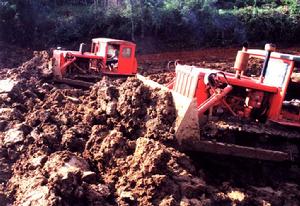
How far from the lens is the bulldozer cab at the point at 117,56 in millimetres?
15445

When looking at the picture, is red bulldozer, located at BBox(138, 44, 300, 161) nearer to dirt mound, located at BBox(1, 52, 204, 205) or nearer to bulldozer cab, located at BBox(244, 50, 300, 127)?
bulldozer cab, located at BBox(244, 50, 300, 127)

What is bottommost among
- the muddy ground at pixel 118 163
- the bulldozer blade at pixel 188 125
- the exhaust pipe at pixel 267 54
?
the muddy ground at pixel 118 163

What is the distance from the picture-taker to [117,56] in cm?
1559

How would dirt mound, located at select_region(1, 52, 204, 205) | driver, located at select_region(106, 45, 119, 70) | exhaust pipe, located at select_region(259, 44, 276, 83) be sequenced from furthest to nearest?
driver, located at select_region(106, 45, 119, 70)
exhaust pipe, located at select_region(259, 44, 276, 83)
dirt mound, located at select_region(1, 52, 204, 205)

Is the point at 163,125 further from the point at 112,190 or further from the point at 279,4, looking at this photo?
the point at 279,4

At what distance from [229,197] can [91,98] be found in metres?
4.32

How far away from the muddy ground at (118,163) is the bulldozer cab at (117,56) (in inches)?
205

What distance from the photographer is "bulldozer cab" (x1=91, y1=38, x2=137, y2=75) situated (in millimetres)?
15445

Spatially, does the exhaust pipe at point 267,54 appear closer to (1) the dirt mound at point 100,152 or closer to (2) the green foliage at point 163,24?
(1) the dirt mound at point 100,152

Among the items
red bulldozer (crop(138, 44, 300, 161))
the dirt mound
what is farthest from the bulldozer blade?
the dirt mound

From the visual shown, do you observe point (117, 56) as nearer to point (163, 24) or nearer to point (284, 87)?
point (284, 87)

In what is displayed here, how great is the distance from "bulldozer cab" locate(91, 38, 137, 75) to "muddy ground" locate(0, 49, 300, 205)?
522cm


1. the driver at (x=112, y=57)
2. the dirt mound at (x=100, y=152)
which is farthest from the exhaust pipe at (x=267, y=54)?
the driver at (x=112, y=57)

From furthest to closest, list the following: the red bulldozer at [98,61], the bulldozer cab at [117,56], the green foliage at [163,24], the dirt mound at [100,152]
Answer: the green foliage at [163,24], the bulldozer cab at [117,56], the red bulldozer at [98,61], the dirt mound at [100,152]
